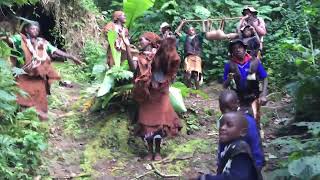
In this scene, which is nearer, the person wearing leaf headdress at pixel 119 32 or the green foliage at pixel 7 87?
the green foliage at pixel 7 87

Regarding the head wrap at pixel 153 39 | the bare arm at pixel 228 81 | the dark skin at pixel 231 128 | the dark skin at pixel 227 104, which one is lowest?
the dark skin at pixel 231 128

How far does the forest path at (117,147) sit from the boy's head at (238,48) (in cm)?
158

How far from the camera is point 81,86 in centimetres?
1070

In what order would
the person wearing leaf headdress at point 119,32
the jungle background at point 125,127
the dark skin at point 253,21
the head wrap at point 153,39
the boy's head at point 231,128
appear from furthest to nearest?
the dark skin at point 253,21
the person wearing leaf headdress at point 119,32
the head wrap at point 153,39
the jungle background at point 125,127
the boy's head at point 231,128

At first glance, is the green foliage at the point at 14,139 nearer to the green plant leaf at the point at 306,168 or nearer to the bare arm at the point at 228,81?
the bare arm at the point at 228,81

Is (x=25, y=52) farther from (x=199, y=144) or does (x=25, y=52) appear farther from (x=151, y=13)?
(x=151, y=13)

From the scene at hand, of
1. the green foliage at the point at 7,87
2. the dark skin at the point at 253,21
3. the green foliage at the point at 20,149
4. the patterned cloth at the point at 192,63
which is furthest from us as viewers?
the patterned cloth at the point at 192,63

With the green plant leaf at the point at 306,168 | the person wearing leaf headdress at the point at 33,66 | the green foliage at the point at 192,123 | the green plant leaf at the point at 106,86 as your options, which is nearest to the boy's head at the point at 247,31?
the green foliage at the point at 192,123

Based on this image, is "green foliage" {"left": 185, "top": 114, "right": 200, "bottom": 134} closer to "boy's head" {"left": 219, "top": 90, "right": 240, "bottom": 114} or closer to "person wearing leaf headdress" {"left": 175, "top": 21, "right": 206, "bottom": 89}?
"person wearing leaf headdress" {"left": 175, "top": 21, "right": 206, "bottom": 89}

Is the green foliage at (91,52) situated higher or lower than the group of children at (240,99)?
higher

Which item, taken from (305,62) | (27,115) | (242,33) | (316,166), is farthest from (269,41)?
(316,166)

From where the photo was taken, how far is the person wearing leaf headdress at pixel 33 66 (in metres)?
7.30

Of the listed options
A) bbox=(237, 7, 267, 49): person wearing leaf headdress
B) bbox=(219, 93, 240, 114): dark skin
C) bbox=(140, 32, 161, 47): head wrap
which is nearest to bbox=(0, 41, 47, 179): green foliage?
bbox=(140, 32, 161, 47): head wrap

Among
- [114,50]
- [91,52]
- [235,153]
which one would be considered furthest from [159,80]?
[91,52]
